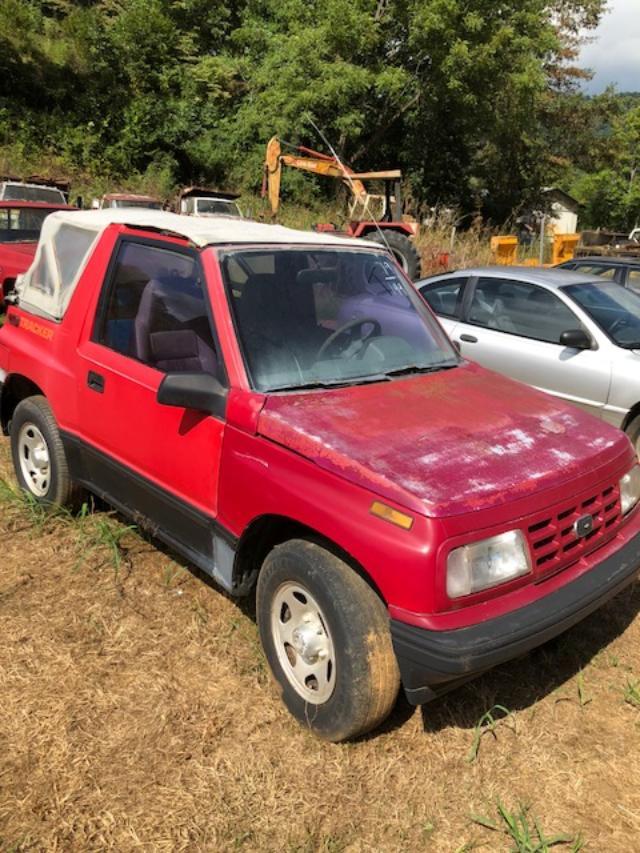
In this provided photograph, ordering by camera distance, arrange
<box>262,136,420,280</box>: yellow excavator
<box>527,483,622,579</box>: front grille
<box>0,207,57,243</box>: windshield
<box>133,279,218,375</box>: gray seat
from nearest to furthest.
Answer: <box>527,483,622,579</box>: front grille < <box>133,279,218,375</box>: gray seat < <box>0,207,57,243</box>: windshield < <box>262,136,420,280</box>: yellow excavator

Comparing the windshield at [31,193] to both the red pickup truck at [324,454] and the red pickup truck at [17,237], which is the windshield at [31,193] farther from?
the red pickup truck at [324,454]

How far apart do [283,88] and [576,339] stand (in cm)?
2281

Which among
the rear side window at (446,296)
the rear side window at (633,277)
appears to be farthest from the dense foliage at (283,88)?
the rear side window at (446,296)

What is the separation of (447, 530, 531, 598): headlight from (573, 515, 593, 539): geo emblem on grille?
309 millimetres

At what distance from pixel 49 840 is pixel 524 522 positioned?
6.05 ft

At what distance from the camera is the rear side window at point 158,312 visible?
3133 mm

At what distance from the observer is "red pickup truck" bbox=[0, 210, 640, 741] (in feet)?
7.66

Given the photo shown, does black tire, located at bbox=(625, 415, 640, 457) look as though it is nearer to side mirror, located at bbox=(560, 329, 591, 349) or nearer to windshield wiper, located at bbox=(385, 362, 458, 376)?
side mirror, located at bbox=(560, 329, 591, 349)

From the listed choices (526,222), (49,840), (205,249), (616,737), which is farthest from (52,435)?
(526,222)

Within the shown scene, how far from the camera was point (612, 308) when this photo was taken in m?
6.23

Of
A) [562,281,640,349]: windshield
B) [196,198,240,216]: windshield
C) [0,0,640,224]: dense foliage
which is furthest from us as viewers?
[0,0,640,224]: dense foliage

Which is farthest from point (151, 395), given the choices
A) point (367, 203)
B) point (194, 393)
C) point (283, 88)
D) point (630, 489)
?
point (283, 88)

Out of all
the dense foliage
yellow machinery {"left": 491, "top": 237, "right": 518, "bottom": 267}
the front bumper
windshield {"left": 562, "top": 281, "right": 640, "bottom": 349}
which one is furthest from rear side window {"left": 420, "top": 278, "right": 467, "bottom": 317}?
the dense foliage

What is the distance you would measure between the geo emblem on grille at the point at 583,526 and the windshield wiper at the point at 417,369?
41.3 inches
